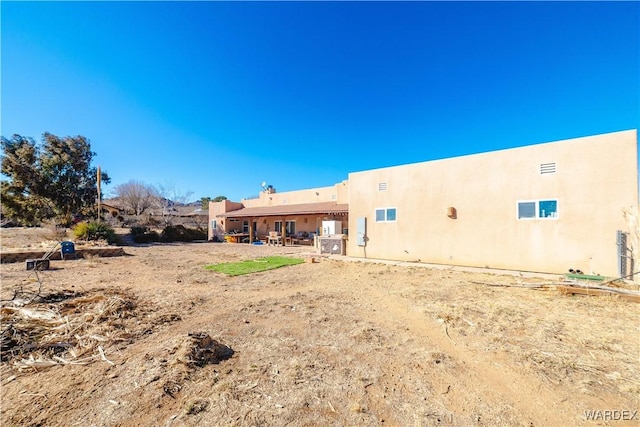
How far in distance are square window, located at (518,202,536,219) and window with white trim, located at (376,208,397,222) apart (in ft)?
15.2

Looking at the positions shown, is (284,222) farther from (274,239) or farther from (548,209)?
(548,209)

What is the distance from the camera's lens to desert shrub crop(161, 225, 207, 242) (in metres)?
24.9

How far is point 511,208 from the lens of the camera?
9.13 metres

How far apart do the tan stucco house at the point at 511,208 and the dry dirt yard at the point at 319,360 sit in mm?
3164

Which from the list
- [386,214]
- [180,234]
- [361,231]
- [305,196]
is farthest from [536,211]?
[180,234]

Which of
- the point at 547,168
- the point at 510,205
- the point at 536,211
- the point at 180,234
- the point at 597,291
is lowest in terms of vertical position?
the point at 597,291

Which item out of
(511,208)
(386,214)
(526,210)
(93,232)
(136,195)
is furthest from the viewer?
(136,195)

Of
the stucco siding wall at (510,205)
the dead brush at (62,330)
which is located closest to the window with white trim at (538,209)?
the stucco siding wall at (510,205)

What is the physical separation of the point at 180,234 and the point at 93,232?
870 cm

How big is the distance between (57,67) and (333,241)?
13259mm

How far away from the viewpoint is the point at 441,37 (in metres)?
13.0

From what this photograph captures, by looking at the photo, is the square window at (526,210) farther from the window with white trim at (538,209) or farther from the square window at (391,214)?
the square window at (391,214)

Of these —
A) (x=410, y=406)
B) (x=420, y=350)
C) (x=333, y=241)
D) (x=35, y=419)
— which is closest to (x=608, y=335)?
(x=420, y=350)

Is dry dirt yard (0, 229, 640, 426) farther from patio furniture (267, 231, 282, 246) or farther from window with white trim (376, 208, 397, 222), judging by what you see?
patio furniture (267, 231, 282, 246)
